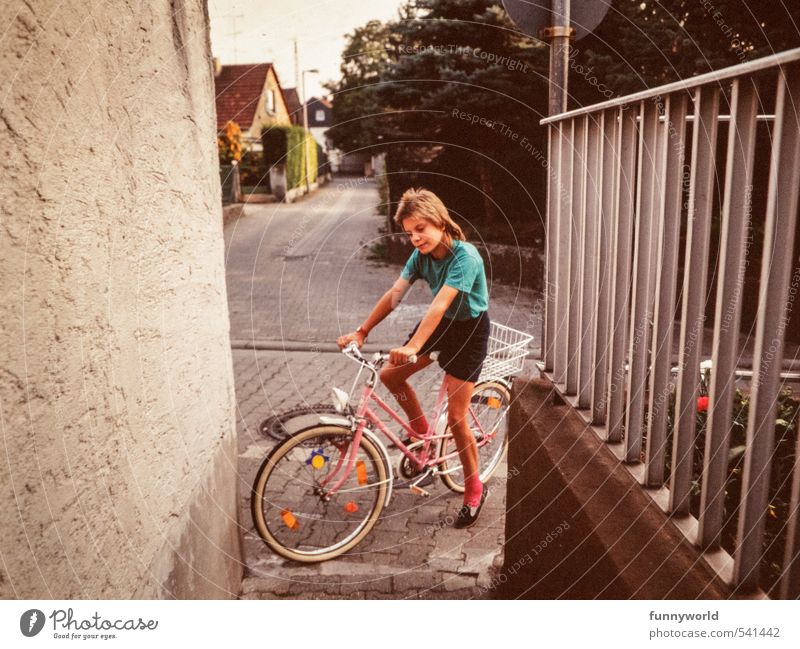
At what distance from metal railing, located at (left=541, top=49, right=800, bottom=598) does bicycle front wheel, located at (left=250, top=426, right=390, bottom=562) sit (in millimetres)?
1069

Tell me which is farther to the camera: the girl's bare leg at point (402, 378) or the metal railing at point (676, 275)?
the girl's bare leg at point (402, 378)

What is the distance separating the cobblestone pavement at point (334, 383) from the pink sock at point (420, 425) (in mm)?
389

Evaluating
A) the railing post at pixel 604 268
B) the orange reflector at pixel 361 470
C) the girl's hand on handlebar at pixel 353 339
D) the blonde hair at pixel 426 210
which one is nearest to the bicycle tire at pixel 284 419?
the orange reflector at pixel 361 470

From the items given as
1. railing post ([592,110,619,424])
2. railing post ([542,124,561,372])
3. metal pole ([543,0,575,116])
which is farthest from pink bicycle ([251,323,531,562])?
metal pole ([543,0,575,116])

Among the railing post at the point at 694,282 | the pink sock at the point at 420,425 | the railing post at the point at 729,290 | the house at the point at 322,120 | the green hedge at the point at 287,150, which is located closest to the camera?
the railing post at the point at 729,290

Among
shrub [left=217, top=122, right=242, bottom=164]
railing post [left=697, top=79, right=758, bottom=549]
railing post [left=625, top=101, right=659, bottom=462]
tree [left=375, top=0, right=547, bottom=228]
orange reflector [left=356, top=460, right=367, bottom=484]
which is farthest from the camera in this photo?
shrub [left=217, top=122, right=242, bottom=164]

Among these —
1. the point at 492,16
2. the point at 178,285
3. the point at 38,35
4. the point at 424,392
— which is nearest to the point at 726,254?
the point at 38,35

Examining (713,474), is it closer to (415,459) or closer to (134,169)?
(134,169)

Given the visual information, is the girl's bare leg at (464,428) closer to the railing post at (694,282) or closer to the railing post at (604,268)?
the railing post at (604,268)

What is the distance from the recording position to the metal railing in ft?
3.98

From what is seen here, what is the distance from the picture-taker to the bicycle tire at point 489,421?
3869 mm

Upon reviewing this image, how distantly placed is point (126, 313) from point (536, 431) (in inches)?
56.5

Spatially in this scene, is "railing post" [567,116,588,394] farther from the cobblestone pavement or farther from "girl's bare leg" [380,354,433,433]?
the cobblestone pavement

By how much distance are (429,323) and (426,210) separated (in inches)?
18.0
